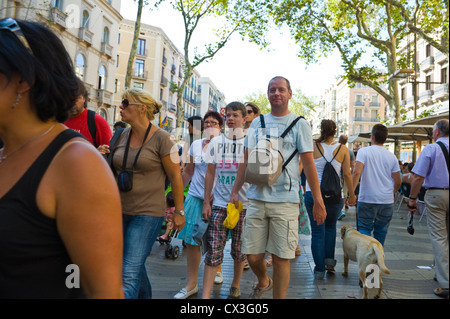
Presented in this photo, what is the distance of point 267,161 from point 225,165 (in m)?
0.90

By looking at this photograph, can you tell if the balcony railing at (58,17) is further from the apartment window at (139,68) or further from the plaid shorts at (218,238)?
the plaid shorts at (218,238)

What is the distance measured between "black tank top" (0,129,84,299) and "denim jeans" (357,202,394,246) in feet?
15.5

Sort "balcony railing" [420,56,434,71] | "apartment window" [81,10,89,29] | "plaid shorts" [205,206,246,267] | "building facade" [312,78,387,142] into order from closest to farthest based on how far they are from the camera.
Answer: "plaid shorts" [205,206,246,267] → "balcony railing" [420,56,434,71] → "apartment window" [81,10,89,29] → "building facade" [312,78,387,142]

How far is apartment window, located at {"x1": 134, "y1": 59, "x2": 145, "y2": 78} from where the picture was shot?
48938 mm

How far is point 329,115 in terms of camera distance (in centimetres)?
10138

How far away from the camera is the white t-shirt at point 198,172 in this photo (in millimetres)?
4445

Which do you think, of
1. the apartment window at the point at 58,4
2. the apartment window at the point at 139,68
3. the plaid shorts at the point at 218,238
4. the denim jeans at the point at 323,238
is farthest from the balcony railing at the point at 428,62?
the apartment window at the point at 139,68

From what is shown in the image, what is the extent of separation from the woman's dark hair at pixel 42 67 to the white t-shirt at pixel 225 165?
2950 mm

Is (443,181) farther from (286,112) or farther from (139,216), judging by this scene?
(139,216)

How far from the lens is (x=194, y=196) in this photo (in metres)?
4.47

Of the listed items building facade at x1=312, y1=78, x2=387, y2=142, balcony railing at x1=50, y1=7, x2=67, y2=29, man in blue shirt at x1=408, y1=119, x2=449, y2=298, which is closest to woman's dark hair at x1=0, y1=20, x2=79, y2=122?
man in blue shirt at x1=408, y1=119, x2=449, y2=298

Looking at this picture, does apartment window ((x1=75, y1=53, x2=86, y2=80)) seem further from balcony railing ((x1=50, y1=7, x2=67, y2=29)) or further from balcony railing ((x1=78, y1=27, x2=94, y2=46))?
balcony railing ((x1=50, y1=7, x2=67, y2=29))
